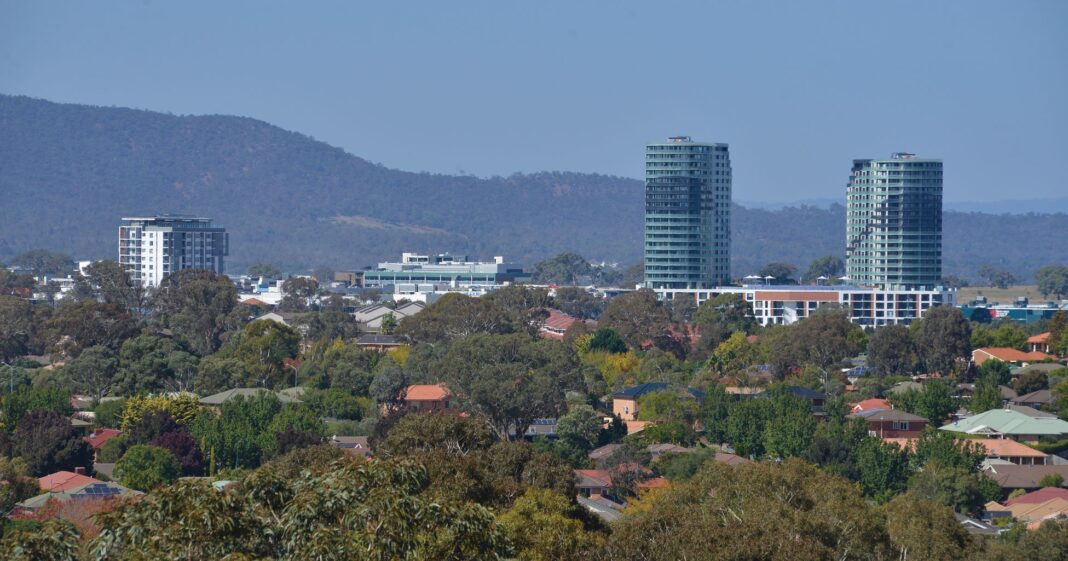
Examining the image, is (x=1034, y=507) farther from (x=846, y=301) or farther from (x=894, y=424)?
(x=846, y=301)

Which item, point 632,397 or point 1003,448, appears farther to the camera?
point 632,397

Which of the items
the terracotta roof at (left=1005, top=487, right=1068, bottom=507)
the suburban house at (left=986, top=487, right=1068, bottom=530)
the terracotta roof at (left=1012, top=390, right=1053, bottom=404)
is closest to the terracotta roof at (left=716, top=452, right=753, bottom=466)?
the suburban house at (left=986, top=487, right=1068, bottom=530)

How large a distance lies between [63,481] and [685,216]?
81208mm

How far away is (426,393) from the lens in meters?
61.2

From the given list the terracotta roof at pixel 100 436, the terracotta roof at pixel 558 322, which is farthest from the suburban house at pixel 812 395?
the terracotta roof at pixel 558 322

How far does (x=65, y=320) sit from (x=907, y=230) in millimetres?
63960

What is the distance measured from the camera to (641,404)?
58781 millimetres

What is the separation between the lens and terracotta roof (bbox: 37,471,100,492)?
4091 centimetres

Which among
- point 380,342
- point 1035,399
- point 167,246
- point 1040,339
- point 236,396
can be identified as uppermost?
point 167,246

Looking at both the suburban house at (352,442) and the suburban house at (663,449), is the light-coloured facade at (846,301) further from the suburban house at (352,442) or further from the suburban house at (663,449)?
the suburban house at (352,442)

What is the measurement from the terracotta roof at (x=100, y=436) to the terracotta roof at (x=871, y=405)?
22.2m

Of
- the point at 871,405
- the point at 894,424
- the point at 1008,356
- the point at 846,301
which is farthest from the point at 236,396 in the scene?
the point at 846,301

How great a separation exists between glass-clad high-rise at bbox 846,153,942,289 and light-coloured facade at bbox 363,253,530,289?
35.7m

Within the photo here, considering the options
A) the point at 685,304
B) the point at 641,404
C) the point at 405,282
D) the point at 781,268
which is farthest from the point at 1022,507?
the point at 405,282
